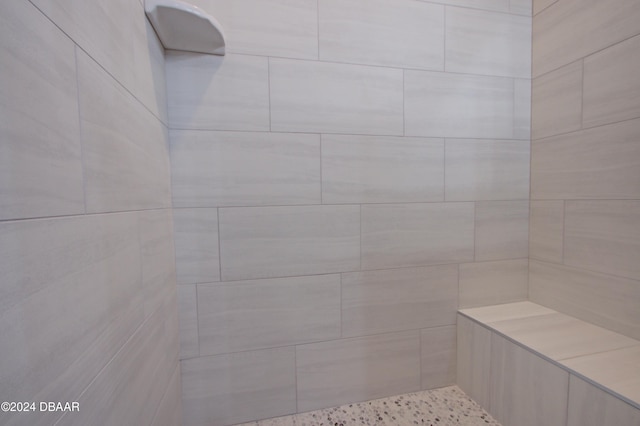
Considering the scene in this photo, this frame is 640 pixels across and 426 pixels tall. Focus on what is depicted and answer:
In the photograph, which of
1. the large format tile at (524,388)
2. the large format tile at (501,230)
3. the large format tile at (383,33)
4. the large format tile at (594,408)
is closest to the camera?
the large format tile at (594,408)

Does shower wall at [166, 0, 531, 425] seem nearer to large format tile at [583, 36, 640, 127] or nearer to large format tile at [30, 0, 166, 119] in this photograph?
large format tile at [30, 0, 166, 119]

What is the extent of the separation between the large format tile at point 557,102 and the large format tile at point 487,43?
12 centimetres

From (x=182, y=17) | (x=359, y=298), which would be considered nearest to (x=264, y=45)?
(x=182, y=17)

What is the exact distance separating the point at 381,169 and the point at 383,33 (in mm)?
580

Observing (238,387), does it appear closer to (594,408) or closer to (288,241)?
(288,241)

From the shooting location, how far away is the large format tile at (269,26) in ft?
3.36

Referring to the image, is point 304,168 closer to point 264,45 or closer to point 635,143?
point 264,45

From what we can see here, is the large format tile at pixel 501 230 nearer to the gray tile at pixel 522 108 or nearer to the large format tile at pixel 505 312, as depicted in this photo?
the large format tile at pixel 505 312

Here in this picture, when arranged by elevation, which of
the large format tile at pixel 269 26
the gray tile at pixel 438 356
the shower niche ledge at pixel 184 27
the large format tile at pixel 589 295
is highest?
the large format tile at pixel 269 26

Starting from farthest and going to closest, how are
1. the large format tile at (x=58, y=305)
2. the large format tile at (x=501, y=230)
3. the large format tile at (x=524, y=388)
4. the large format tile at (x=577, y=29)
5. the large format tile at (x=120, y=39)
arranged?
the large format tile at (x=501, y=230)
the large format tile at (x=577, y=29)
the large format tile at (x=524, y=388)
the large format tile at (x=120, y=39)
the large format tile at (x=58, y=305)

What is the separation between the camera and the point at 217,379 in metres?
1.11

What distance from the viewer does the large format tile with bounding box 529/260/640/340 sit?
1033 mm

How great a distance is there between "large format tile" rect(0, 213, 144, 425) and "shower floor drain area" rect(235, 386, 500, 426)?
3.00ft

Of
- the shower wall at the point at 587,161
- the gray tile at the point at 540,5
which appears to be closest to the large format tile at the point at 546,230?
the shower wall at the point at 587,161
